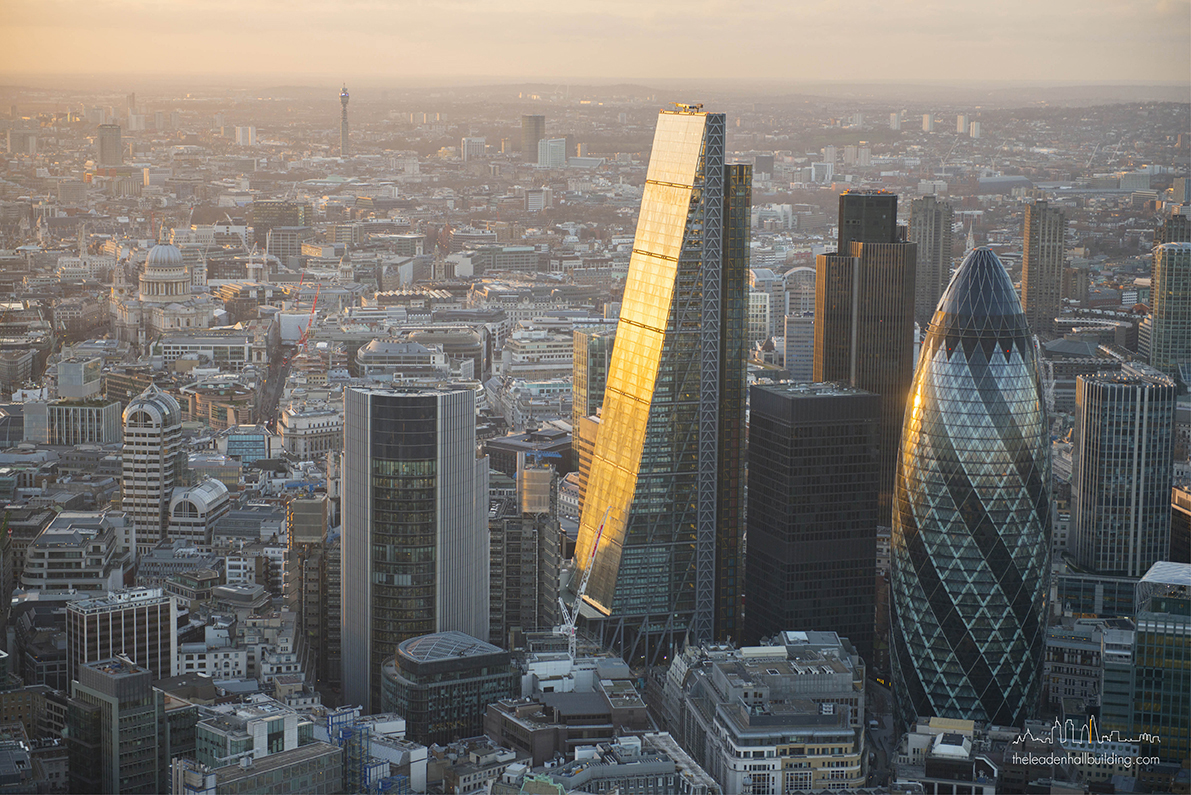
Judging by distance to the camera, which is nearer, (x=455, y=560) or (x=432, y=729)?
(x=432, y=729)

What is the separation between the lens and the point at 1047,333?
46.1 meters

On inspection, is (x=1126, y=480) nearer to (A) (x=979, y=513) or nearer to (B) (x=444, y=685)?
(A) (x=979, y=513)

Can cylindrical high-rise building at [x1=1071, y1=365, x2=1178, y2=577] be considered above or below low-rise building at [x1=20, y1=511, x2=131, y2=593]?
above

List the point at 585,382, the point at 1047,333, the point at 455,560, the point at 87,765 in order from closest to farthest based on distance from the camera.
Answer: the point at 87,765 → the point at 455,560 → the point at 585,382 → the point at 1047,333

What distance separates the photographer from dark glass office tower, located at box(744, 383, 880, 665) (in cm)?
2580

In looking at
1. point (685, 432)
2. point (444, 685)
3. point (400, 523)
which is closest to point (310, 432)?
point (685, 432)

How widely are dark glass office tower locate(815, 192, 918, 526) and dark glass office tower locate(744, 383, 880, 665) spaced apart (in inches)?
240

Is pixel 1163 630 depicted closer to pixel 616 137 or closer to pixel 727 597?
pixel 727 597

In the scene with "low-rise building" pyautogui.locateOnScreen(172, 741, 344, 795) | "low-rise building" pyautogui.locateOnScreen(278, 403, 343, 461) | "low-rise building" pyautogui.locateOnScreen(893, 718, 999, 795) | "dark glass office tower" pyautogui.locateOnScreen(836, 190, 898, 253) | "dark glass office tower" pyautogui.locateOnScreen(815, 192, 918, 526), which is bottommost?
"low-rise building" pyautogui.locateOnScreen(893, 718, 999, 795)

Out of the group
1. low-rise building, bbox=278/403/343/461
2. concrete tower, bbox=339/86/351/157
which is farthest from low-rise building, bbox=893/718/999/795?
concrete tower, bbox=339/86/351/157

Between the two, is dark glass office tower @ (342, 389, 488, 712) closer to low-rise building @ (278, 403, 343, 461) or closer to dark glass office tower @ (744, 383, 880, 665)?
dark glass office tower @ (744, 383, 880, 665)

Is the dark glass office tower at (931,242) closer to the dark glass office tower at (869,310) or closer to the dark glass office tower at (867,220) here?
the dark glass office tower at (867,220)

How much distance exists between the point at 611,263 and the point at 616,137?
11469 millimetres

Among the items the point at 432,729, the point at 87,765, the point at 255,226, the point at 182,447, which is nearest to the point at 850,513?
the point at 432,729
